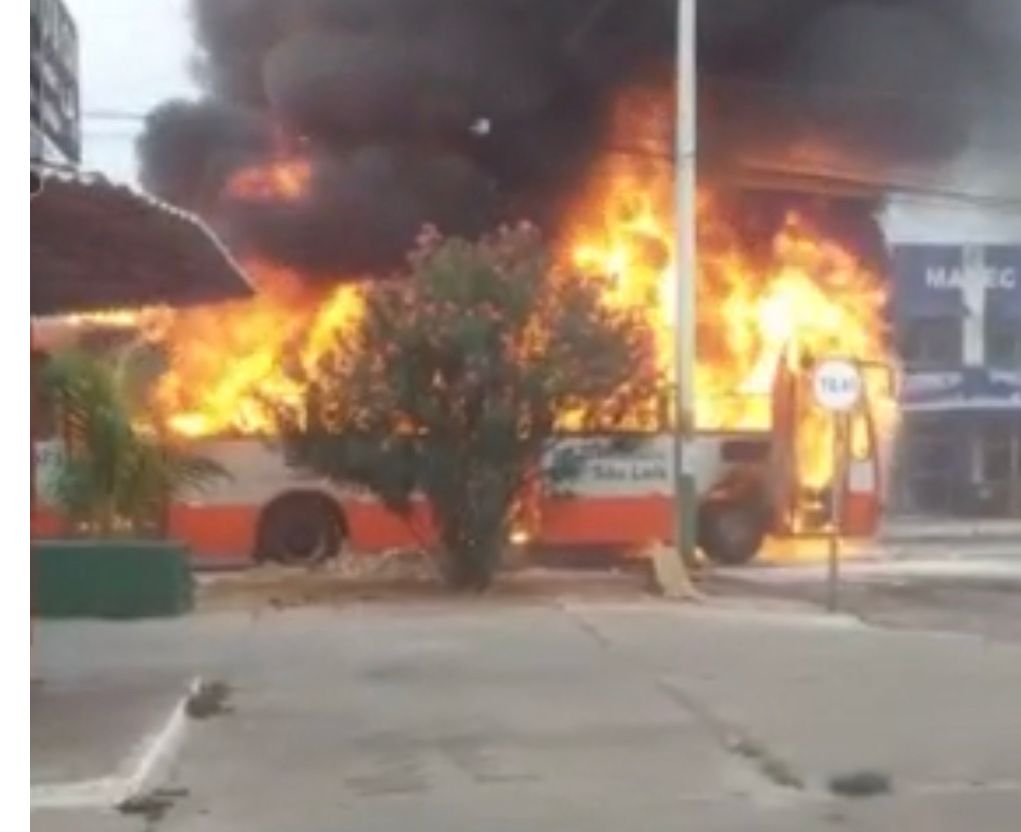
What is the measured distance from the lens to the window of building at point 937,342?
48.2 metres

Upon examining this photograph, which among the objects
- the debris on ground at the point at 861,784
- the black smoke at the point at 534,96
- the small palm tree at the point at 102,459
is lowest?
the debris on ground at the point at 861,784

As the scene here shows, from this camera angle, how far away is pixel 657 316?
27.5 meters

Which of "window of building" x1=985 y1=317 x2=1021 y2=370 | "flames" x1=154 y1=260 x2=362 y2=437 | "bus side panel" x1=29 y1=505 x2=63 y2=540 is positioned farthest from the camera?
"window of building" x1=985 y1=317 x2=1021 y2=370

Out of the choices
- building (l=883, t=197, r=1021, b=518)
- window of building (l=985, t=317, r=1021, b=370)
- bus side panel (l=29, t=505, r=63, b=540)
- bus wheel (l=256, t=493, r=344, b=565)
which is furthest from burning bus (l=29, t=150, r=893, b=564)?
window of building (l=985, t=317, r=1021, b=370)

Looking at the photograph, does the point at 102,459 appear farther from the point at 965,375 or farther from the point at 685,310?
the point at 965,375

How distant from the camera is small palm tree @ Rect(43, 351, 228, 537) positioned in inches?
679

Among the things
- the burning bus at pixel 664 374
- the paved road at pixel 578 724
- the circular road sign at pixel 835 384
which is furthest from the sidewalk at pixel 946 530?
the paved road at pixel 578 724

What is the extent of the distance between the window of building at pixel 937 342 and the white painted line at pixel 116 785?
3955 centimetres

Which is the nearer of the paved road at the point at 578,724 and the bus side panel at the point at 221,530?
the paved road at the point at 578,724

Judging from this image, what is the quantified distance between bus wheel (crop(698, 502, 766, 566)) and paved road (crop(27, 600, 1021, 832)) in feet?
30.9

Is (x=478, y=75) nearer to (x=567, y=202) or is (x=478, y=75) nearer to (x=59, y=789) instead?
(x=567, y=202)

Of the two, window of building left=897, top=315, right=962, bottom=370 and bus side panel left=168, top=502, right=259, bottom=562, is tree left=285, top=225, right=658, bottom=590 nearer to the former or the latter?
bus side panel left=168, top=502, right=259, bottom=562

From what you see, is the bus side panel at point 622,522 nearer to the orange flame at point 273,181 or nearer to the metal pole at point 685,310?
the metal pole at point 685,310
